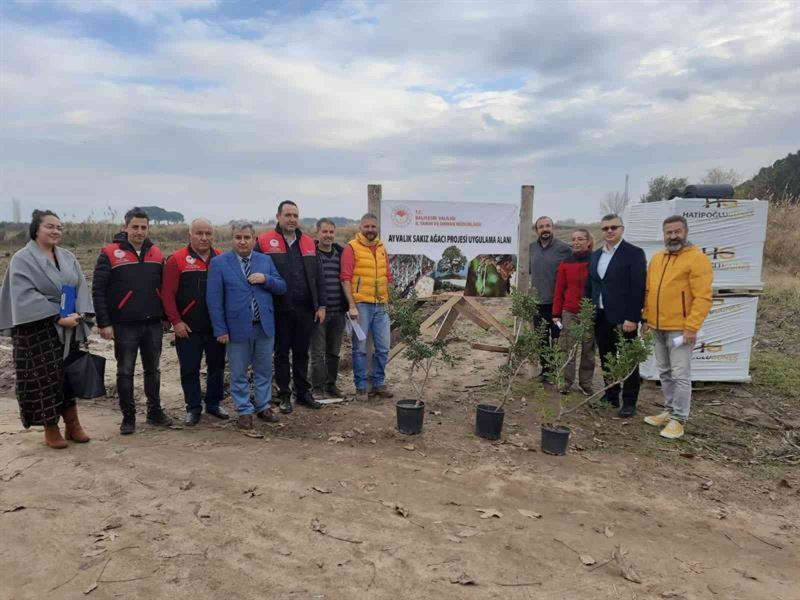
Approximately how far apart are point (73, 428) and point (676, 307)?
5842mm

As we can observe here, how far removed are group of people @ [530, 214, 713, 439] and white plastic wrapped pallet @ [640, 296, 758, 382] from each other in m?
1.15

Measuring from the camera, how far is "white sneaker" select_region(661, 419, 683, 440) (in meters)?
5.40

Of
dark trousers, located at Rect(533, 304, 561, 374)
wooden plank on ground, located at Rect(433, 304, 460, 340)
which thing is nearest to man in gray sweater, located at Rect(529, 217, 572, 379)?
dark trousers, located at Rect(533, 304, 561, 374)

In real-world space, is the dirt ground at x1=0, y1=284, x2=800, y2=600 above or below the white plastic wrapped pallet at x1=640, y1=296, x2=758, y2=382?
below

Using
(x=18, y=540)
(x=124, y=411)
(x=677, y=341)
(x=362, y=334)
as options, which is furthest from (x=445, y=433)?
(x=18, y=540)

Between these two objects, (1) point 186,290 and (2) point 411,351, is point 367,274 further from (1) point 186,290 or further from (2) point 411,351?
(1) point 186,290

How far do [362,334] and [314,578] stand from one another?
3.28 metres

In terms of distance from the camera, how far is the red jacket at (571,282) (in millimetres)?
6269

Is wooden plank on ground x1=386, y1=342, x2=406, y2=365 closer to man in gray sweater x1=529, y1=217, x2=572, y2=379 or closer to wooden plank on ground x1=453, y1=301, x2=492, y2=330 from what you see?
wooden plank on ground x1=453, y1=301, x2=492, y2=330

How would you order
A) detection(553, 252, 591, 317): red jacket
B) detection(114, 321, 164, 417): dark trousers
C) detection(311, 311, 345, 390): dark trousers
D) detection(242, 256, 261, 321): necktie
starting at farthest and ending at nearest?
detection(553, 252, 591, 317): red jacket
detection(311, 311, 345, 390): dark trousers
detection(242, 256, 261, 321): necktie
detection(114, 321, 164, 417): dark trousers

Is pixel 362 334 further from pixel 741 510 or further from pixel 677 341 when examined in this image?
pixel 741 510

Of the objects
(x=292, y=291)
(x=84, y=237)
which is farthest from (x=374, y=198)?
(x=84, y=237)

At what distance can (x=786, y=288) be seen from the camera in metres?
13.4

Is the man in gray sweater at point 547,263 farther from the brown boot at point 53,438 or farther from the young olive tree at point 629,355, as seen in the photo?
the brown boot at point 53,438
